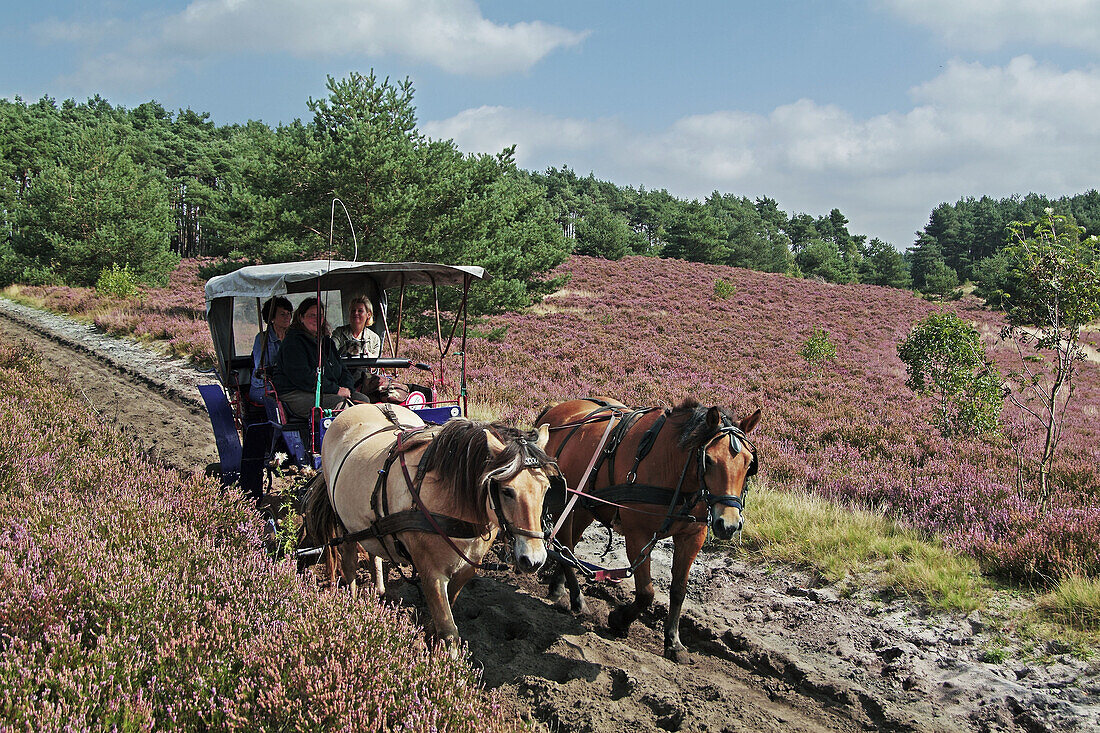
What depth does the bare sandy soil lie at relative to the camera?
3.79 meters

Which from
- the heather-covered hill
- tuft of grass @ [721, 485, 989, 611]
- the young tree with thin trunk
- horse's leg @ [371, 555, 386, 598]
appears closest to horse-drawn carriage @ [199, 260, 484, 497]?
horse's leg @ [371, 555, 386, 598]

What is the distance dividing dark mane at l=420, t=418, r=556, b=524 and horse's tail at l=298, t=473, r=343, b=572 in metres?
1.59

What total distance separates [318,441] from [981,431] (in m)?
8.76

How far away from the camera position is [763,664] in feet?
14.6

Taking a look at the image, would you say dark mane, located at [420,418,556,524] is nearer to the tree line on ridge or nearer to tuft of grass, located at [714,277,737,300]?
the tree line on ridge

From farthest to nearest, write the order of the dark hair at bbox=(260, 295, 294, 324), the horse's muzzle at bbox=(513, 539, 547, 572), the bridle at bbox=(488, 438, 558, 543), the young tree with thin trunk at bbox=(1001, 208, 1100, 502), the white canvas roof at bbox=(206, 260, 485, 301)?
the young tree with thin trunk at bbox=(1001, 208, 1100, 502) → the dark hair at bbox=(260, 295, 294, 324) → the white canvas roof at bbox=(206, 260, 485, 301) → the bridle at bbox=(488, 438, 558, 543) → the horse's muzzle at bbox=(513, 539, 547, 572)

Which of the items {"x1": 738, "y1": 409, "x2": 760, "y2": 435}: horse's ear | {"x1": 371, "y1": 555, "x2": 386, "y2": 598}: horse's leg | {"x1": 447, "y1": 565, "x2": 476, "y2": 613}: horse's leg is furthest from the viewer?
{"x1": 371, "y1": 555, "x2": 386, "y2": 598}: horse's leg

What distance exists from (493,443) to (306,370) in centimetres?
316

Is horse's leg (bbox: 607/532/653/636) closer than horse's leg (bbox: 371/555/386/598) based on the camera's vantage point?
Yes

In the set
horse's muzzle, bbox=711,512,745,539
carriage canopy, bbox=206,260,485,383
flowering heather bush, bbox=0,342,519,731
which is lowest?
flowering heather bush, bbox=0,342,519,731

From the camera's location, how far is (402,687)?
107 inches

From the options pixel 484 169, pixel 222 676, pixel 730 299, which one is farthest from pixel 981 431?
pixel 730 299

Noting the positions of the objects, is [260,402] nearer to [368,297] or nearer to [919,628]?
[368,297]

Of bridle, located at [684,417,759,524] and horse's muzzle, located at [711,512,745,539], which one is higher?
bridle, located at [684,417,759,524]
